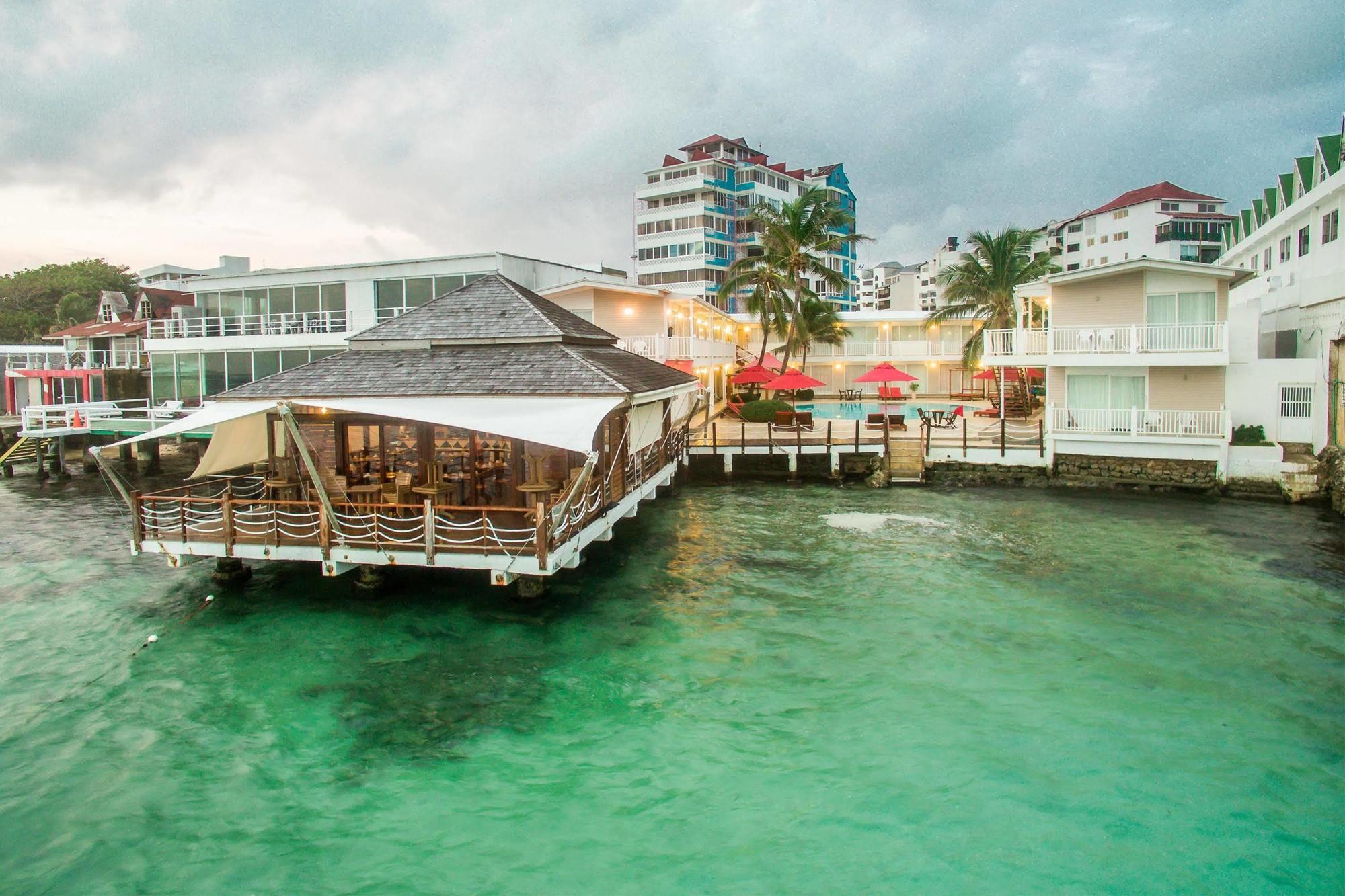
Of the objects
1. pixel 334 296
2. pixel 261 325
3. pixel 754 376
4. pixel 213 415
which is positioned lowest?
pixel 213 415

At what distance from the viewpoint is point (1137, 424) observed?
79.9 feet

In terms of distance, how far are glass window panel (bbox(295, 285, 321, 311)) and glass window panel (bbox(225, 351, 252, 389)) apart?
117 inches

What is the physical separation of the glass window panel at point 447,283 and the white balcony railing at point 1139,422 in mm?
22818

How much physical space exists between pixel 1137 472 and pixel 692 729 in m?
20.9

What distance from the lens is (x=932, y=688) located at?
1103 centimetres

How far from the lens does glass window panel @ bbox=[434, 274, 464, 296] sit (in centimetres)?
3206

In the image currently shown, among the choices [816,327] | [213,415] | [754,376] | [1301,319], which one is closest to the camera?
[213,415]

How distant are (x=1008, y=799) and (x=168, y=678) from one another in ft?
37.8

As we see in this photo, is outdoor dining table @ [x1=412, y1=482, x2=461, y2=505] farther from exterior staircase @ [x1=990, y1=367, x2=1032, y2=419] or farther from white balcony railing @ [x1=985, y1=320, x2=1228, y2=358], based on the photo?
exterior staircase @ [x1=990, y1=367, x2=1032, y2=419]

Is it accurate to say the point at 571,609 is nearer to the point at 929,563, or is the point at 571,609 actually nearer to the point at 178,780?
the point at 178,780

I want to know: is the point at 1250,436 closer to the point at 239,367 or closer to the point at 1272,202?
the point at 1272,202

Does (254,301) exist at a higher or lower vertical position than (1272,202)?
lower

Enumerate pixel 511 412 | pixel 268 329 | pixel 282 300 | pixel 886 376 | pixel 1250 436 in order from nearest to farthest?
1. pixel 511 412
2. pixel 1250 436
3. pixel 886 376
4. pixel 268 329
5. pixel 282 300

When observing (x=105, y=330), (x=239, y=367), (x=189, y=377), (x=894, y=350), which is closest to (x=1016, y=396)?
(x=894, y=350)
